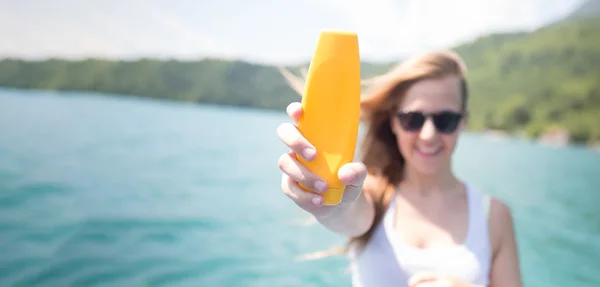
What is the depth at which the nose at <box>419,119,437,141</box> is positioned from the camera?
1739 mm

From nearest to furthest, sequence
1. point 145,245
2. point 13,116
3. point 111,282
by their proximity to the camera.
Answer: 1. point 111,282
2. point 145,245
3. point 13,116

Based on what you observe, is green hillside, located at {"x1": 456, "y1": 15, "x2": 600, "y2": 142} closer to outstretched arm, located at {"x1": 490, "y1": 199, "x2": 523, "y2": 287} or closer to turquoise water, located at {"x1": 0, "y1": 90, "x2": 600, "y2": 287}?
turquoise water, located at {"x1": 0, "y1": 90, "x2": 600, "y2": 287}

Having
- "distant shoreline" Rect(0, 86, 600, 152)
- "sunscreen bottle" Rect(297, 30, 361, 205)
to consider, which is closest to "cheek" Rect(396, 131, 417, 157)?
"sunscreen bottle" Rect(297, 30, 361, 205)

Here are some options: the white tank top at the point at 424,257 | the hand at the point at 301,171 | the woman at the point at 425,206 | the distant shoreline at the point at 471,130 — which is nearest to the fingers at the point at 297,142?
the hand at the point at 301,171

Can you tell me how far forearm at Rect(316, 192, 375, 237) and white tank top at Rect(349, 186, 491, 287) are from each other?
0.28ft

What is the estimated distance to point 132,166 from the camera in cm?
830

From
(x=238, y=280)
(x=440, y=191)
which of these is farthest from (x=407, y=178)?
(x=238, y=280)

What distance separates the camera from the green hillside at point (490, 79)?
36656 mm

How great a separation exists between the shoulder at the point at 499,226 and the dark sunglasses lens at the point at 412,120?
419 millimetres

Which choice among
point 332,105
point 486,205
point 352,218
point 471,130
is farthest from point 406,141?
point 471,130

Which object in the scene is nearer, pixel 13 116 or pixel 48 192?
pixel 48 192

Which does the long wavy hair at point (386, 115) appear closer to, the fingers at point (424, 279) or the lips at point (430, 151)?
the lips at point (430, 151)

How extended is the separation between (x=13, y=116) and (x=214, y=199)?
880 cm

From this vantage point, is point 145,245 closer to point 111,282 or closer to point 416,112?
point 111,282
